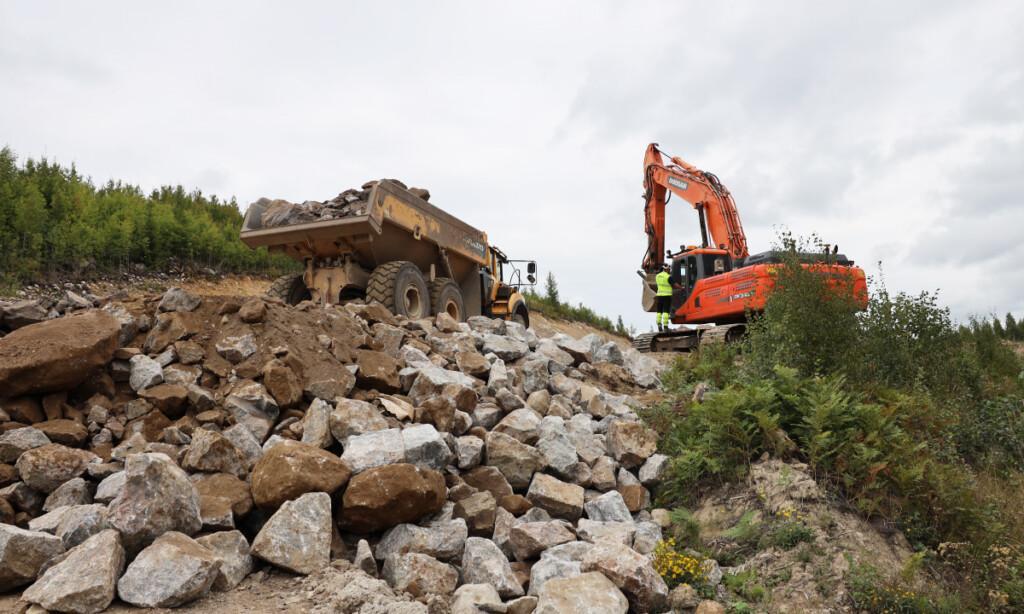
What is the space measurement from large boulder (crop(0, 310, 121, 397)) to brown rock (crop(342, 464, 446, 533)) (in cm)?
262

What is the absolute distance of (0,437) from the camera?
16.1 feet

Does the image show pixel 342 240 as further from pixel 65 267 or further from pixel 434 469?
pixel 65 267

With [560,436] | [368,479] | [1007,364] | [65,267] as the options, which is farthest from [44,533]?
[1007,364]

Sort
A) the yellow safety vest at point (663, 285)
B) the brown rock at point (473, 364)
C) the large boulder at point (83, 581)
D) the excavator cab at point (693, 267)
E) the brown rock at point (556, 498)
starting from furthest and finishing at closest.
→ the yellow safety vest at point (663, 285) < the excavator cab at point (693, 267) < the brown rock at point (473, 364) < the brown rock at point (556, 498) < the large boulder at point (83, 581)

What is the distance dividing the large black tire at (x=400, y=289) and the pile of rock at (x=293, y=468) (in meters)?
2.15

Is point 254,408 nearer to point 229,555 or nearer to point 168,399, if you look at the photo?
point 168,399

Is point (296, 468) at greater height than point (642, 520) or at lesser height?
greater

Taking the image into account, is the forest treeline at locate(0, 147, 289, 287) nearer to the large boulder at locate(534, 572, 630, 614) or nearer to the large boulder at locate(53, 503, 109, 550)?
the large boulder at locate(53, 503, 109, 550)

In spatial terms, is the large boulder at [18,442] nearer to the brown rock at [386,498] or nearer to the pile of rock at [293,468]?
the pile of rock at [293,468]

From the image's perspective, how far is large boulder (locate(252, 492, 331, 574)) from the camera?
418 cm

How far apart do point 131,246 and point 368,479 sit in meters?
12.8

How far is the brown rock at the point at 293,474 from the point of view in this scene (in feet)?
14.8

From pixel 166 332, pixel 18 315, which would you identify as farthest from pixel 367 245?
pixel 18 315

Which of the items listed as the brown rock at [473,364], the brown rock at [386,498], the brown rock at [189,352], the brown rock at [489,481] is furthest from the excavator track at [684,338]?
the brown rock at [386,498]
